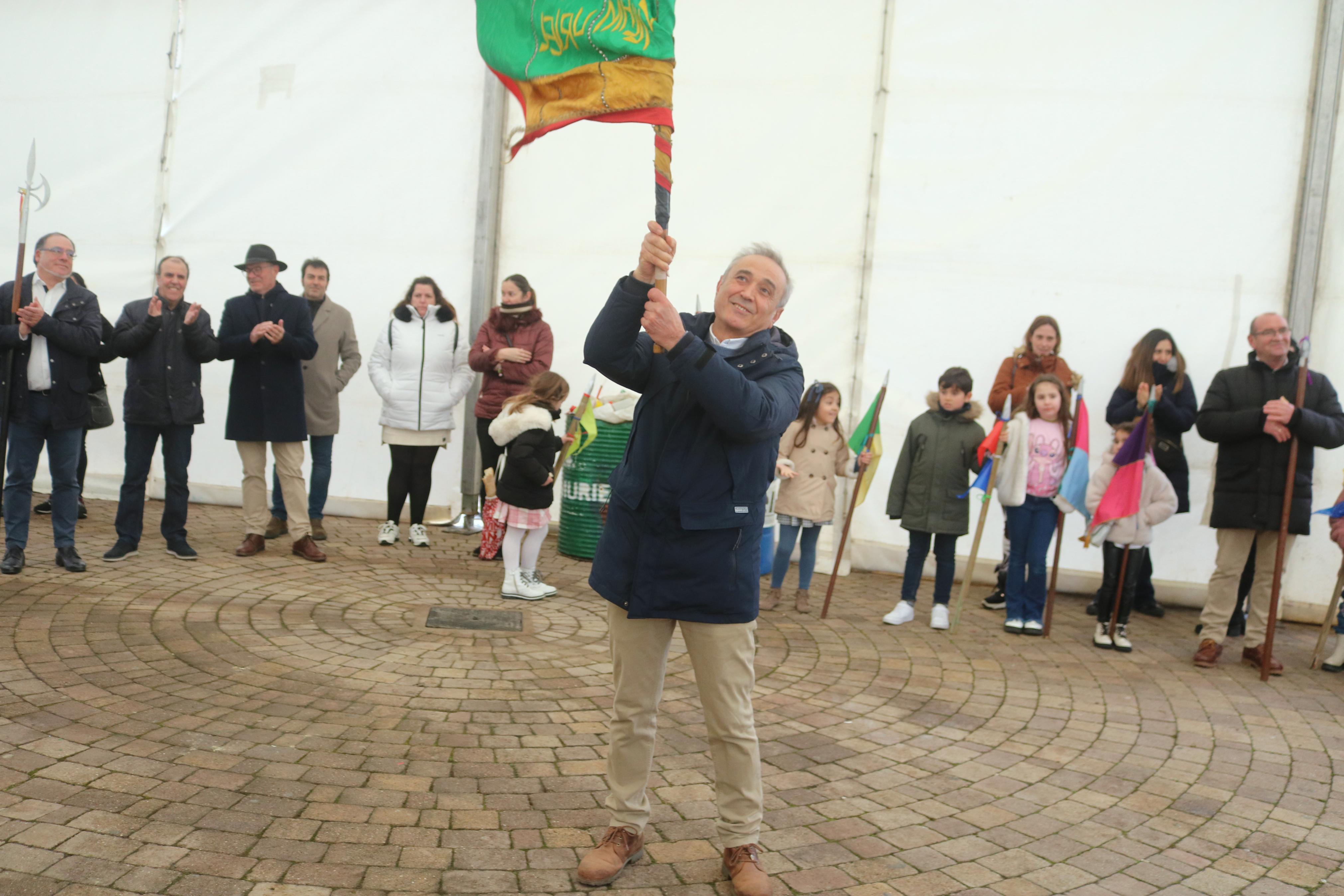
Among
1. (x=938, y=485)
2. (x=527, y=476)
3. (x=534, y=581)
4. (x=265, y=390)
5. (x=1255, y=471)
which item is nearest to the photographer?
(x=1255, y=471)

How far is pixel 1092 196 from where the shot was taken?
827cm

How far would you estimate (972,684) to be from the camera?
18.9ft

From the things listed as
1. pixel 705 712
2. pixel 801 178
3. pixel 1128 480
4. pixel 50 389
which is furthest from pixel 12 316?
pixel 1128 480

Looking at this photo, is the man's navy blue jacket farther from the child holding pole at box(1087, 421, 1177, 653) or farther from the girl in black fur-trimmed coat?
the child holding pole at box(1087, 421, 1177, 653)

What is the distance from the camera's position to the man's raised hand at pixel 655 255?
9.61ft

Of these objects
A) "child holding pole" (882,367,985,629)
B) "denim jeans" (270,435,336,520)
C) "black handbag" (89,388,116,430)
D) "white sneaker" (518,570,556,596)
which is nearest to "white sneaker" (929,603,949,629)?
"child holding pole" (882,367,985,629)

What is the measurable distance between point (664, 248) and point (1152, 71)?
22.4ft

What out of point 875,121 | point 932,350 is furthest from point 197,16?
point 932,350

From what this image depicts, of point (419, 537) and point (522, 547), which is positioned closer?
A: point (522, 547)

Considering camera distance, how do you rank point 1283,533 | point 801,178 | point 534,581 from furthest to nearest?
point 801,178
point 534,581
point 1283,533

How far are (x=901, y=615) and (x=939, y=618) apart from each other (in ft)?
0.83

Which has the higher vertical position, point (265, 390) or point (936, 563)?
point (265, 390)

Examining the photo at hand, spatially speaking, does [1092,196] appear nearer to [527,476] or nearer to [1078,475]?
[1078,475]

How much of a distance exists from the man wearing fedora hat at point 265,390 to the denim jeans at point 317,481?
1.96ft
